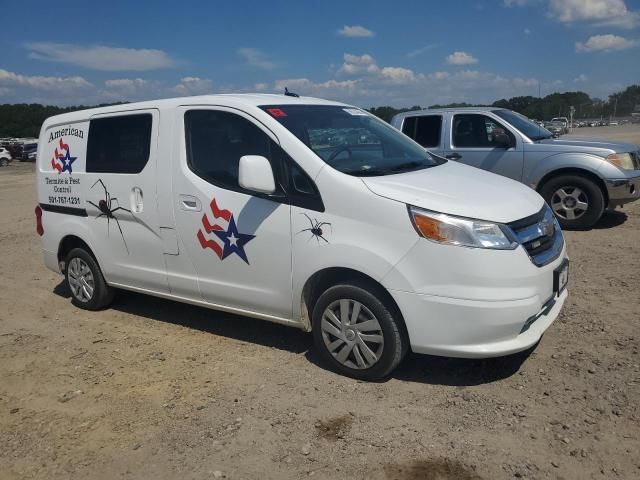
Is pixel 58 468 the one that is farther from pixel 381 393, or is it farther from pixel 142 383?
pixel 381 393

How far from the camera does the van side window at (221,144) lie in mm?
4090

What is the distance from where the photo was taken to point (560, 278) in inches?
147

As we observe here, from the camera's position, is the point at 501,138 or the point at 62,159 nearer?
the point at 62,159

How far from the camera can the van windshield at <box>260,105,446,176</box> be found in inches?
154

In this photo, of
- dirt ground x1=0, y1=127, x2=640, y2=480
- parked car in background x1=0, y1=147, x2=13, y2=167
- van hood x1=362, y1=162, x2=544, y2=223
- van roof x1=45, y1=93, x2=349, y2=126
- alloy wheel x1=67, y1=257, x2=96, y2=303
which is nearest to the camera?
dirt ground x1=0, y1=127, x2=640, y2=480

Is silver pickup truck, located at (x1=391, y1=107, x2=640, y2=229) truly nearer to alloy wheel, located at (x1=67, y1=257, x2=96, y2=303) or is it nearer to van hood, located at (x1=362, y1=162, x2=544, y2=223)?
van hood, located at (x1=362, y1=162, x2=544, y2=223)

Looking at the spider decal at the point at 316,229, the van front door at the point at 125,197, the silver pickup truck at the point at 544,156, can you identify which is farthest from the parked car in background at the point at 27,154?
the spider decal at the point at 316,229

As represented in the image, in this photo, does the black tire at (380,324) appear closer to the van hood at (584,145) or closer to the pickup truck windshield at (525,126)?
the van hood at (584,145)

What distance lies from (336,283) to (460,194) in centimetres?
100

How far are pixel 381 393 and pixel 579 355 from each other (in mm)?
1529

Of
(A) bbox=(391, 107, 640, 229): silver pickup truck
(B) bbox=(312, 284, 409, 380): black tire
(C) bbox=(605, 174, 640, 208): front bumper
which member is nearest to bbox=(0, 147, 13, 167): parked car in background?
(A) bbox=(391, 107, 640, 229): silver pickup truck

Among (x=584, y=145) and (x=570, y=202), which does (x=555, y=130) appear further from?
(x=570, y=202)

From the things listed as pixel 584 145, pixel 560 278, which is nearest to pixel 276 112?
pixel 560 278

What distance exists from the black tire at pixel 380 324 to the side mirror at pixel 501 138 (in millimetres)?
5834
